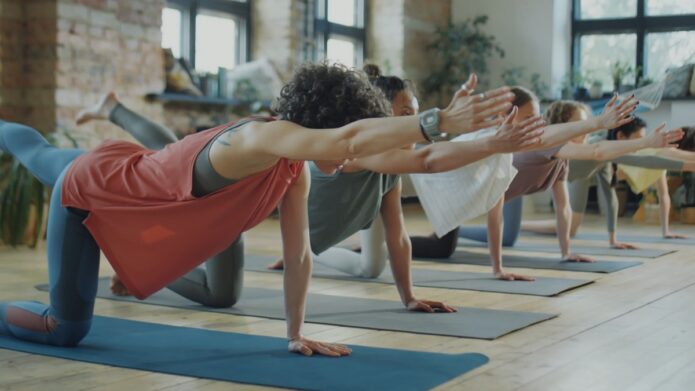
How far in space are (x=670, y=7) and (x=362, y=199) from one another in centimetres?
673

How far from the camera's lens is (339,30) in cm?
897

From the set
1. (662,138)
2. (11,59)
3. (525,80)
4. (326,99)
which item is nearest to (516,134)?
(326,99)

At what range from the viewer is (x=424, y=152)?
2820mm

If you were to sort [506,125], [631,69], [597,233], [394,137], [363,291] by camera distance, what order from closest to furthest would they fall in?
[394,137] → [506,125] → [363,291] → [597,233] → [631,69]

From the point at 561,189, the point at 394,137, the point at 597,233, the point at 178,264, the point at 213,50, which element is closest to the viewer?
the point at 394,137

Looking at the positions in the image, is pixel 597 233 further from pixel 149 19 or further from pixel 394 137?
pixel 394 137

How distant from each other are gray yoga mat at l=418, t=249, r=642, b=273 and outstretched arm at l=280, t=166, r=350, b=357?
2.34 meters

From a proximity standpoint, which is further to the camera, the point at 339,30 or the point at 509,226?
the point at 339,30

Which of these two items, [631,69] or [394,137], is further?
[631,69]

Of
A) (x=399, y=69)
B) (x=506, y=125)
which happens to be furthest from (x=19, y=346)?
(x=399, y=69)

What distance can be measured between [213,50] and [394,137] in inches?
239

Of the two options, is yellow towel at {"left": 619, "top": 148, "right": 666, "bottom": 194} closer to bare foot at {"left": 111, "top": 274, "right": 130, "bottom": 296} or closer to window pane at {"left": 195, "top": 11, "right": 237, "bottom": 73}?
window pane at {"left": 195, "top": 11, "right": 237, "bottom": 73}

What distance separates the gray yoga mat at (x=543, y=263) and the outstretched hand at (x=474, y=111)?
281cm

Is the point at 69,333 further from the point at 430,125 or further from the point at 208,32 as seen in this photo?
the point at 208,32
